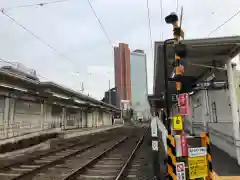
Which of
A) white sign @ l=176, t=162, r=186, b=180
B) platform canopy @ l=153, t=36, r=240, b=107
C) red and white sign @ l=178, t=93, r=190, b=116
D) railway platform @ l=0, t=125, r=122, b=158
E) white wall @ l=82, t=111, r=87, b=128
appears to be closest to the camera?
white sign @ l=176, t=162, r=186, b=180

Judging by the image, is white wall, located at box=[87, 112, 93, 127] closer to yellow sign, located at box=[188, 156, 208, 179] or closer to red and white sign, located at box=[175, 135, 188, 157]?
red and white sign, located at box=[175, 135, 188, 157]

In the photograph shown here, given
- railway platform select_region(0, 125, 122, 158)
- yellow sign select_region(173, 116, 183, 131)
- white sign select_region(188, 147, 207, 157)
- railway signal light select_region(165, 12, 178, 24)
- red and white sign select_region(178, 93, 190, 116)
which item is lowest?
railway platform select_region(0, 125, 122, 158)

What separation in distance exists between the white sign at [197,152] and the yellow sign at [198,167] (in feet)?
0.24

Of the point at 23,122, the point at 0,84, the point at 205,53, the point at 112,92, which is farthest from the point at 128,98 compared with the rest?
the point at 205,53

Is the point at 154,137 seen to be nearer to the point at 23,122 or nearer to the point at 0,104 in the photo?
the point at 0,104

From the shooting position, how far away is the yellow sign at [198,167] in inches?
218

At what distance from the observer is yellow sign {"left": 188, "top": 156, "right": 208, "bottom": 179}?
18.2 feet

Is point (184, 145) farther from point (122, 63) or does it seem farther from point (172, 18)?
point (122, 63)

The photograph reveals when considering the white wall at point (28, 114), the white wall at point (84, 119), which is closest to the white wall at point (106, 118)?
the white wall at point (84, 119)

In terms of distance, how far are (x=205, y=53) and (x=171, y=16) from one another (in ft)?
16.5

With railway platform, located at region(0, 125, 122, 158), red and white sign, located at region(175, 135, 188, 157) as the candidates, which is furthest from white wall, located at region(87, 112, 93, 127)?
red and white sign, located at region(175, 135, 188, 157)

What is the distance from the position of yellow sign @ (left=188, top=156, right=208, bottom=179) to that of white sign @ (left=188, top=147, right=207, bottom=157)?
7cm

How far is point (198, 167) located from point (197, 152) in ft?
1.13

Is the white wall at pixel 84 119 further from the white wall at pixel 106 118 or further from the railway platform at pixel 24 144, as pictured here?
the railway platform at pixel 24 144
